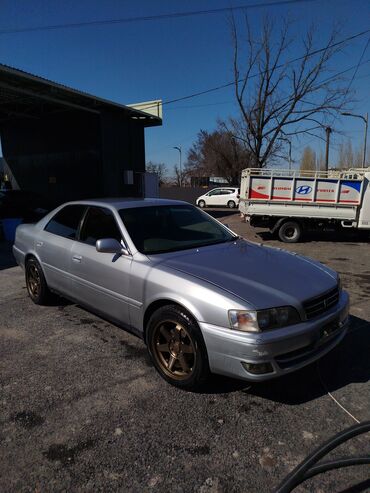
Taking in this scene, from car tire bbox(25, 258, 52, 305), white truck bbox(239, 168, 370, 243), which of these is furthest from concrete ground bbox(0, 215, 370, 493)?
white truck bbox(239, 168, 370, 243)

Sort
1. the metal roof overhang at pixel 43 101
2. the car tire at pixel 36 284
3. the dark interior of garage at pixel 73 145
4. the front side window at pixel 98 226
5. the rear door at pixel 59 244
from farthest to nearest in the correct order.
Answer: the dark interior of garage at pixel 73 145 → the metal roof overhang at pixel 43 101 → the car tire at pixel 36 284 → the rear door at pixel 59 244 → the front side window at pixel 98 226

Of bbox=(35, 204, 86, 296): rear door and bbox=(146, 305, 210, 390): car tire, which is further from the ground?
bbox=(35, 204, 86, 296): rear door

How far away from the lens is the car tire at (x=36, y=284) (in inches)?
197

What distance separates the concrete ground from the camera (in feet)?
7.34

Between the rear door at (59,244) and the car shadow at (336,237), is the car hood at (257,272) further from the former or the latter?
the car shadow at (336,237)

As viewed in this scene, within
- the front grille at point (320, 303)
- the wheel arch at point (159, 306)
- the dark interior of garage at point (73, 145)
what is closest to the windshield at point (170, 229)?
the wheel arch at point (159, 306)

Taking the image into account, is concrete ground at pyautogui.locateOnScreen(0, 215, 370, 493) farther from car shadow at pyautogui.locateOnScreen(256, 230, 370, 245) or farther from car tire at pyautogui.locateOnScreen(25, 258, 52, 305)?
car shadow at pyautogui.locateOnScreen(256, 230, 370, 245)

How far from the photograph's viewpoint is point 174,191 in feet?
112

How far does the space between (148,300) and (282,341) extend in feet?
3.87

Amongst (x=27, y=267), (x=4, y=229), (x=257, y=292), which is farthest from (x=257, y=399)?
(x=4, y=229)

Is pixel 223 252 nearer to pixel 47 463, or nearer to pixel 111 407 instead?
pixel 111 407

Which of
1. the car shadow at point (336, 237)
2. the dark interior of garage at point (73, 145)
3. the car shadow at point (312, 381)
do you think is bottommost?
the car shadow at point (336, 237)

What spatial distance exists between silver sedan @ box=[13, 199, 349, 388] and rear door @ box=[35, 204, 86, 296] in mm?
18

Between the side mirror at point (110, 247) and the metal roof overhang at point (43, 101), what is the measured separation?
11.3m
